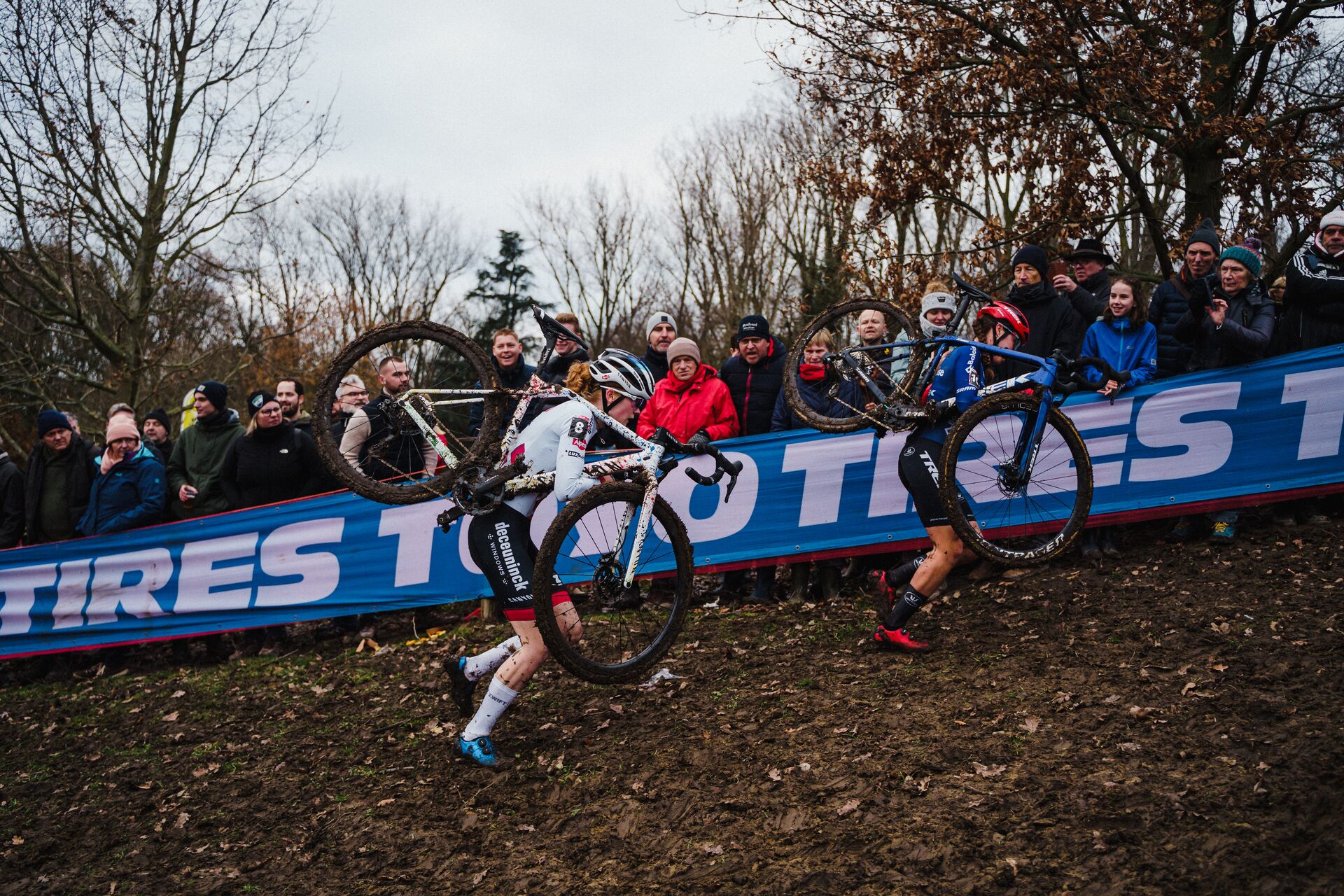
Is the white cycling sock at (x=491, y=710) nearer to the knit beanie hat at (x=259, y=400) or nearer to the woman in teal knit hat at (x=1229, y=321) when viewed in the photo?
the knit beanie hat at (x=259, y=400)

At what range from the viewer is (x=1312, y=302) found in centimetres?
766

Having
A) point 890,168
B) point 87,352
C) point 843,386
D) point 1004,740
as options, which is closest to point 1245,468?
point 843,386

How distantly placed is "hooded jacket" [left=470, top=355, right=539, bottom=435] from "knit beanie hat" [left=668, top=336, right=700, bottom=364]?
1140 mm

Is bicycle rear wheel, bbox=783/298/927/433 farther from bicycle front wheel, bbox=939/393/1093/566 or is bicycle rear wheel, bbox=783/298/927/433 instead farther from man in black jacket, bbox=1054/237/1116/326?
man in black jacket, bbox=1054/237/1116/326

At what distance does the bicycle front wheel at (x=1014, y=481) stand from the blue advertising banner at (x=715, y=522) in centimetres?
50

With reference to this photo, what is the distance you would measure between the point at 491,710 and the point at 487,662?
0.41m

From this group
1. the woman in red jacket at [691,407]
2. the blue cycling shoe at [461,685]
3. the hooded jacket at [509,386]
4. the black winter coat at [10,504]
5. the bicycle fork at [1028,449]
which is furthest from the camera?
the black winter coat at [10,504]

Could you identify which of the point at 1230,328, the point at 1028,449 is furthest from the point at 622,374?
the point at 1230,328

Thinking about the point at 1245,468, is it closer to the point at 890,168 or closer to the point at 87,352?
the point at 890,168

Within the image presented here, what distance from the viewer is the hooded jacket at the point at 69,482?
9688mm

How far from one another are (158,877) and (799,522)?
5.24 meters

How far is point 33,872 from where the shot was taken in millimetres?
5449

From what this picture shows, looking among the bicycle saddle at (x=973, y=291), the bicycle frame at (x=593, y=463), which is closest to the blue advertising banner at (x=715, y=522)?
the bicycle saddle at (x=973, y=291)

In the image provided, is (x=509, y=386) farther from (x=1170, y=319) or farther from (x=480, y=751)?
(x=1170, y=319)
